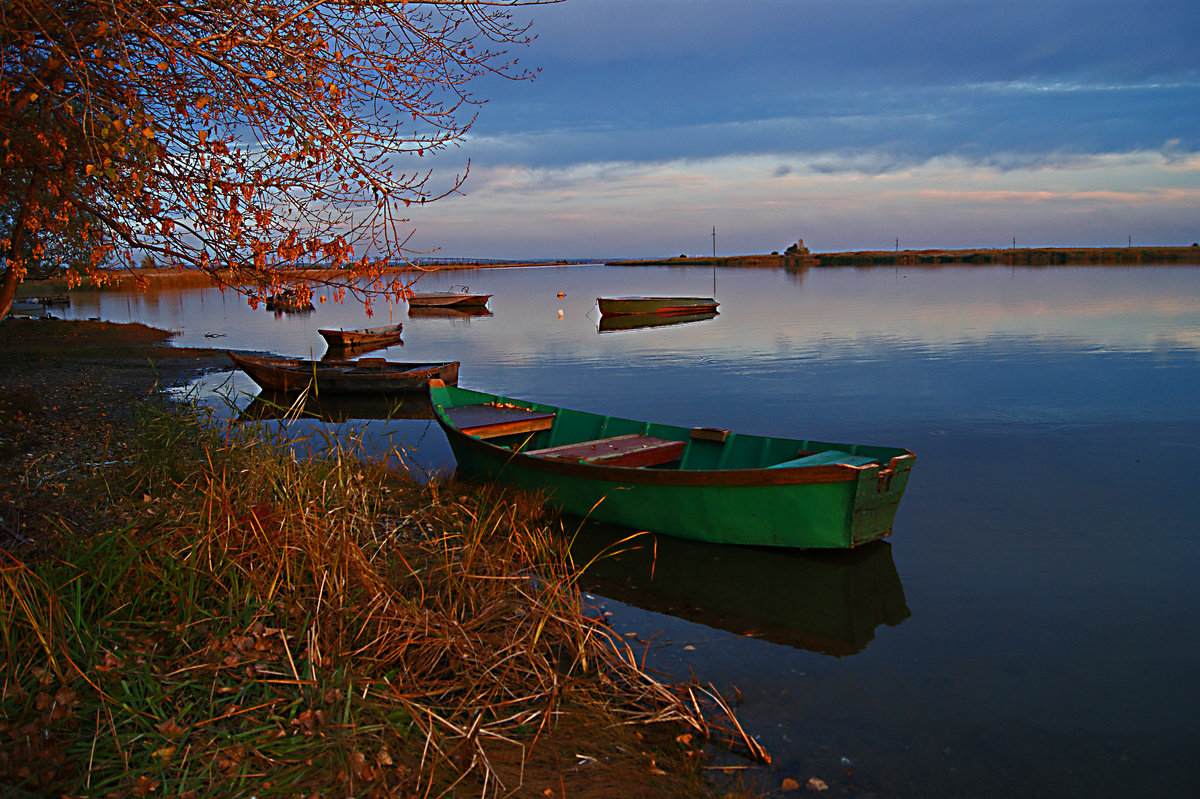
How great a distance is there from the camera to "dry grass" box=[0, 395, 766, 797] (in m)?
3.82

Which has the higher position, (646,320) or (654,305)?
(654,305)

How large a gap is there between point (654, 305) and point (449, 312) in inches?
721

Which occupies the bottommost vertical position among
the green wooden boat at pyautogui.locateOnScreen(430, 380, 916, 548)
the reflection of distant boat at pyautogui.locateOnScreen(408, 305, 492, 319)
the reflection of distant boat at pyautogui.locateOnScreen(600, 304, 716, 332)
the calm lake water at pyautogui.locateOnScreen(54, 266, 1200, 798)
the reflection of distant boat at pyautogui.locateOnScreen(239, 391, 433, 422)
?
the calm lake water at pyautogui.locateOnScreen(54, 266, 1200, 798)

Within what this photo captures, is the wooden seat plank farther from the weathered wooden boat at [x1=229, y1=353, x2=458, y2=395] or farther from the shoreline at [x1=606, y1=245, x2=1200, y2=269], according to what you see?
the shoreline at [x1=606, y1=245, x2=1200, y2=269]

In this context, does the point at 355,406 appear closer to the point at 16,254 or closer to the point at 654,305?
the point at 16,254

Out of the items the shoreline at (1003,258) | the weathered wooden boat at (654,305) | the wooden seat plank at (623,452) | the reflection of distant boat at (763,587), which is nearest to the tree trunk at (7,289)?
the wooden seat plank at (623,452)

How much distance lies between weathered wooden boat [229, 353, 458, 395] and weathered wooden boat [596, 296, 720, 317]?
30550 mm

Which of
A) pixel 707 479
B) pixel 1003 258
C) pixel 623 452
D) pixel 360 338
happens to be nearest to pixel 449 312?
pixel 360 338

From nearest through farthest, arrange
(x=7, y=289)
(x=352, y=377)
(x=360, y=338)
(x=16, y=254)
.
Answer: (x=16, y=254) < (x=7, y=289) < (x=352, y=377) < (x=360, y=338)

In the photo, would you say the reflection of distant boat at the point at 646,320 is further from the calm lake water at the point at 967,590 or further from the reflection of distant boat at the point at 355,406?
the reflection of distant boat at the point at 355,406

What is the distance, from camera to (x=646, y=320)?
172 feet

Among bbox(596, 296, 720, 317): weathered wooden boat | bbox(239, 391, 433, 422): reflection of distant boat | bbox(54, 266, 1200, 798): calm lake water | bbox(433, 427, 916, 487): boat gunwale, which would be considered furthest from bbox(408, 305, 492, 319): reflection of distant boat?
bbox(433, 427, 916, 487): boat gunwale

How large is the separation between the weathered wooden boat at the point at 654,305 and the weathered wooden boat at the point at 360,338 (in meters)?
17.9

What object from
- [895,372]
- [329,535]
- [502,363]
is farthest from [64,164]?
[502,363]
